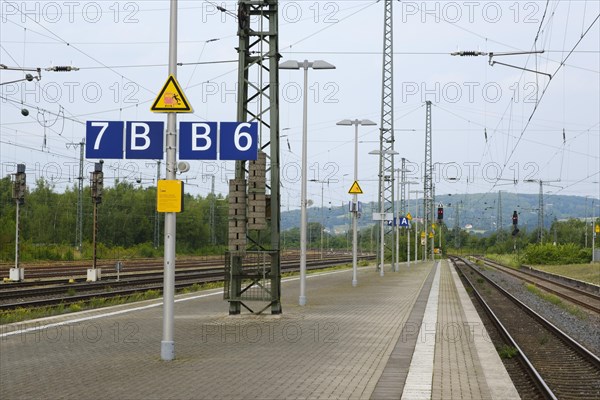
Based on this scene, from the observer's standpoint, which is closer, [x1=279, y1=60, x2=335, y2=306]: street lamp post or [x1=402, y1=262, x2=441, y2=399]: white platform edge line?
[x1=402, y1=262, x2=441, y2=399]: white platform edge line

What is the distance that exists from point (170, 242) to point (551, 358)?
7258 millimetres

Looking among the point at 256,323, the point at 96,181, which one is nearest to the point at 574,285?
the point at 96,181

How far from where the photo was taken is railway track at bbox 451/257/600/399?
34.9ft

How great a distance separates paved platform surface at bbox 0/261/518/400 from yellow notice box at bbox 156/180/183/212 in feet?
7.10

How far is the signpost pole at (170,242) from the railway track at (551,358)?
16.6ft

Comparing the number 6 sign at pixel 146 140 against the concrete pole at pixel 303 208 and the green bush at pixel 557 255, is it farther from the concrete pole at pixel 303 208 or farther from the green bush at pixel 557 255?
the green bush at pixel 557 255

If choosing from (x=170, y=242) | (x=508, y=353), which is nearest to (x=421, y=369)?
(x=508, y=353)

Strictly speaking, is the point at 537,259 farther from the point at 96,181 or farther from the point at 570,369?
the point at 570,369

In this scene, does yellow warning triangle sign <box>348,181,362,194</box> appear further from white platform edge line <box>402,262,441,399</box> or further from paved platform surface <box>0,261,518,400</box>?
white platform edge line <box>402,262,441,399</box>

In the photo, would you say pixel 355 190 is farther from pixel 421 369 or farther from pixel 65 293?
pixel 421 369

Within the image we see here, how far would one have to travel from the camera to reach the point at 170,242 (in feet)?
36.3

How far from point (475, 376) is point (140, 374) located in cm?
432

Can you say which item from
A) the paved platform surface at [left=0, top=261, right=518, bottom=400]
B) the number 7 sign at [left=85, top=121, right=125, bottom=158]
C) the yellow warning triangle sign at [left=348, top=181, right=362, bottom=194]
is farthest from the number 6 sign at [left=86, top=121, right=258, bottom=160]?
the yellow warning triangle sign at [left=348, top=181, right=362, bottom=194]

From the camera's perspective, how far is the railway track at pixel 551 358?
418 inches
